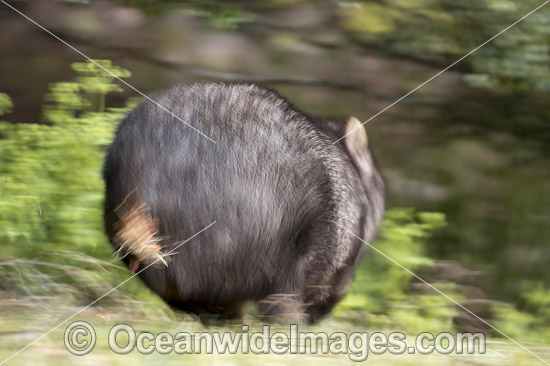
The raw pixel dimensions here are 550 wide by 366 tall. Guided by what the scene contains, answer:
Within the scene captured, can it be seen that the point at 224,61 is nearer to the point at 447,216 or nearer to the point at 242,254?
the point at 447,216

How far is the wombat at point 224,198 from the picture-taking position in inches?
119

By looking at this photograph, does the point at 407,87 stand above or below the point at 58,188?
above

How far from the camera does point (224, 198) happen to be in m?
3.03

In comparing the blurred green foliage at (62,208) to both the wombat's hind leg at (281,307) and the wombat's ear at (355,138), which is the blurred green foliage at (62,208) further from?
the wombat's ear at (355,138)

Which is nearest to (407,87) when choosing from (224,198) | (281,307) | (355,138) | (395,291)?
A: (395,291)

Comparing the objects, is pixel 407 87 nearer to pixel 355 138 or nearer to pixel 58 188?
pixel 355 138

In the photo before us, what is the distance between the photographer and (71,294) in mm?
3869

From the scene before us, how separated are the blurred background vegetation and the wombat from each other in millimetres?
2268

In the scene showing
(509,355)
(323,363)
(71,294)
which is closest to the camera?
(323,363)

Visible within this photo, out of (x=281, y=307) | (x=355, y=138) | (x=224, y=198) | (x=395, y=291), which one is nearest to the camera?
(x=224, y=198)

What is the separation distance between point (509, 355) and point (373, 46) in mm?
4173

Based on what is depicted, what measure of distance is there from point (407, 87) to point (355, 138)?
2642 mm

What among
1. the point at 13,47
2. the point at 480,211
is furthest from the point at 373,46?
the point at 13,47

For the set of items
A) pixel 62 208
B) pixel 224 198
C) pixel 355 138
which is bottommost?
pixel 62 208
